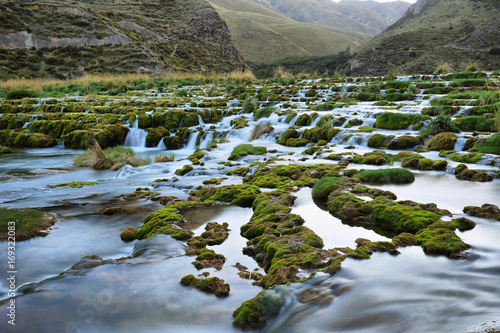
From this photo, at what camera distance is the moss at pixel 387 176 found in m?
7.06

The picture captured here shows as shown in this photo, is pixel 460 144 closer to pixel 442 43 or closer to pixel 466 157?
pixel 466 157

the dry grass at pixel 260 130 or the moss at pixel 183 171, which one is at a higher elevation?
the dry grass at pixel 260 130

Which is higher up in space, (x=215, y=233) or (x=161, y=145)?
(x=215, y=233)

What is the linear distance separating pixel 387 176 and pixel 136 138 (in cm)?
1203

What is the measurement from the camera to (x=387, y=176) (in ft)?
23.4

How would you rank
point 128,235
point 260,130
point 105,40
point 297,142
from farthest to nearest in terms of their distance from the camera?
point 105,40 → point 260,130 → point 297,142 → point 128,235

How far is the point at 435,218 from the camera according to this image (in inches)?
187

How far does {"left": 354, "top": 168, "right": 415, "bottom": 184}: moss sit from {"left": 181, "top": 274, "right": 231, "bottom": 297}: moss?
177 inches

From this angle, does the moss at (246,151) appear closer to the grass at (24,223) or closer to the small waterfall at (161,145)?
the small waterfall at (161,145)

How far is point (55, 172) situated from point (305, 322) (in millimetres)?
10484

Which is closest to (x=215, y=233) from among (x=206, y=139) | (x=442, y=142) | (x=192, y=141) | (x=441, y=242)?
(x=441, y=242)

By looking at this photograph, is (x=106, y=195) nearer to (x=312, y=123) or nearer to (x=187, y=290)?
(x=187, y=290)

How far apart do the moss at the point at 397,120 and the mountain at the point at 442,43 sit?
31.0 m

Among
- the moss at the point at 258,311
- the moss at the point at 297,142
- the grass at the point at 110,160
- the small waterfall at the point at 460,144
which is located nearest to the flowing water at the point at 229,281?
the moss at the point at 258,311
